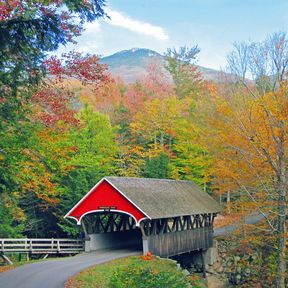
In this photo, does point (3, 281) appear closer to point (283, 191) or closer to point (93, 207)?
point (93, 207)

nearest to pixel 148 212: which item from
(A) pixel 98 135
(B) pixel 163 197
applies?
(B) pixel 163 197

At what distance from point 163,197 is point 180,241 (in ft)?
8.77

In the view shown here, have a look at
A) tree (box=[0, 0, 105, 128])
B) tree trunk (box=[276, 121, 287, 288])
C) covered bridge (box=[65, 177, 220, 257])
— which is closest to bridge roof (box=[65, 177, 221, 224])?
covered bridge (box=[65, 177, 220, 257])

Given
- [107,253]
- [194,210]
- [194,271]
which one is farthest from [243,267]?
[107,253]

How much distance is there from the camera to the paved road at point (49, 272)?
46.1ft

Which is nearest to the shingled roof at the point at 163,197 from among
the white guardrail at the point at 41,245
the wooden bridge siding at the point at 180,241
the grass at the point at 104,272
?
the wooden bridge siding at the point at 180,241

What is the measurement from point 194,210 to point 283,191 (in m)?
8.46

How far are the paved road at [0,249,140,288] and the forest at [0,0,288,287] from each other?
3247mm

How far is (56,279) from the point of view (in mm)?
14734

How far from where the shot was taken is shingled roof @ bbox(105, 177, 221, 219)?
21.1m

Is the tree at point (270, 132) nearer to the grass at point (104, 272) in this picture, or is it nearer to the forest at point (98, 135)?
the forest at point (98, 135)

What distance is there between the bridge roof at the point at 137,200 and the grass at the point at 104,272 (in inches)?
85.0

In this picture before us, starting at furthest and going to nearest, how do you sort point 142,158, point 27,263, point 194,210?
point 142,158, point 194,210, point 27,263

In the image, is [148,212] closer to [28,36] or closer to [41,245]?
[41,245]
